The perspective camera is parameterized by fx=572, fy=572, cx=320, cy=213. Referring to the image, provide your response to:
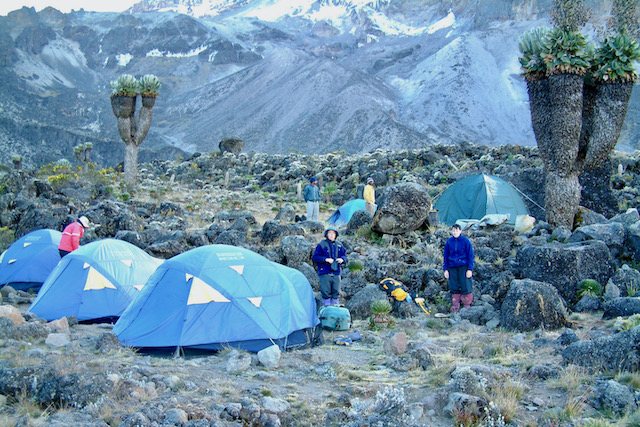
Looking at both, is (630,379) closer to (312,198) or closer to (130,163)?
(312,198)

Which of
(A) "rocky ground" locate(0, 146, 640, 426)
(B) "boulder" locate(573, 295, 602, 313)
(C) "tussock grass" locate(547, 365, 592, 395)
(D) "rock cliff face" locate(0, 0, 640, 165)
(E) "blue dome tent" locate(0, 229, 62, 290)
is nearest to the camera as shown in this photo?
(A) "rocky ground" locate(0, 146, 640, 426)

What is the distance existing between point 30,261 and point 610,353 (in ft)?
37.0

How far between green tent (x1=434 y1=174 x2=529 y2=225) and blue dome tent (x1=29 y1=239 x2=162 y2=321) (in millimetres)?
8424

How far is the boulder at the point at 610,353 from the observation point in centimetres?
507

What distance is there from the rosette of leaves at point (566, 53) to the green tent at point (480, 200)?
12.0 feet

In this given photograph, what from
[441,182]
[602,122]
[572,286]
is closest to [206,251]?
[572,286]

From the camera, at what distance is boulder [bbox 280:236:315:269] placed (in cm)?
1125

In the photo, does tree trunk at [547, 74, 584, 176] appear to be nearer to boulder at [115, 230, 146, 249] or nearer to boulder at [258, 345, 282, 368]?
boulder at [258, 345, 282, 368]

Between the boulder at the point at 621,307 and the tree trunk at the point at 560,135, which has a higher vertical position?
the tree trunk at the point at 560,135

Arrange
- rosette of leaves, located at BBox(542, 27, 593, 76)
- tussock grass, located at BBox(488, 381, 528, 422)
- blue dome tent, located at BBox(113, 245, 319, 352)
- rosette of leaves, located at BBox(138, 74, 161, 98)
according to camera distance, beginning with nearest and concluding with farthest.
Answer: tussock grass, located at BBox(488, 381, 528, 422) → blue dome tent, located at BBox(113, 245, 319, 352) → rosette of leaves, located at BBox(542, 27, 593, 76) → rosette of leaves, located at BBox(138, 74, 161, 98)

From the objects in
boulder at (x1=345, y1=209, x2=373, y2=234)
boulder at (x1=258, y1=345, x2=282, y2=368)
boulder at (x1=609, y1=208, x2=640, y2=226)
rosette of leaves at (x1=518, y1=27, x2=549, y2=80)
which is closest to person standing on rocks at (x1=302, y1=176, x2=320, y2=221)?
boulder at (x1=345, y1=209, x2=373, y2=234)

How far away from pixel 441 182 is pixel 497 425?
57.1ft

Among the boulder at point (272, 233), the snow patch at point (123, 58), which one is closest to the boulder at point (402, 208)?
the boulder at point (272, 233)

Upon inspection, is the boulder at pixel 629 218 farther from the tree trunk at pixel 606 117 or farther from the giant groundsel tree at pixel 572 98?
the tree trunk at pixel 606 117
